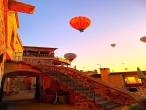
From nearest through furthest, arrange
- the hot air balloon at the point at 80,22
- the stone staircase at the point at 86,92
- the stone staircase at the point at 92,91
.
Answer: the stone staircase at the point at 86,92, the stone staircase at the point at 92,91, the hot air balloon at the point at 80,22

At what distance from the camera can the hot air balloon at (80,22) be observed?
Result: 1233cm

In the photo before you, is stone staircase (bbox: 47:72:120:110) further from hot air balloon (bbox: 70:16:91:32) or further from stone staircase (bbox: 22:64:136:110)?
hot air balloon (bbox: 70:16:91:32)

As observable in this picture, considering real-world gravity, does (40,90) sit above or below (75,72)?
below

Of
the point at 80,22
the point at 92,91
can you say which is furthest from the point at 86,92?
the point at 80,22

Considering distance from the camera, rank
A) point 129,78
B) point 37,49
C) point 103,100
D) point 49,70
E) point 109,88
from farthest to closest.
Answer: point 37,49 < point 129,78 < point 49,70 < point 109,88 < point 103,100

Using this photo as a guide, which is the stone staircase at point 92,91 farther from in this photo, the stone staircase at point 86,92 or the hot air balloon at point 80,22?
the hot air balloon at point 80,22

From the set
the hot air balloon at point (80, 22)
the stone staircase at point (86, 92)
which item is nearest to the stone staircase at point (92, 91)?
the stone staircase at point (86, 92)

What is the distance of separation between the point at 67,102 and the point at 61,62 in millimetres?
22769

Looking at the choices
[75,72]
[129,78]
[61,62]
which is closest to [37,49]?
[61,62]

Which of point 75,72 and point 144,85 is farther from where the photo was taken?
point 144,85

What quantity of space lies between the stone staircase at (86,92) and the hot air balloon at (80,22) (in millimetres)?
4000

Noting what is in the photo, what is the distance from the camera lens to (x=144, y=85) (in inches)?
830

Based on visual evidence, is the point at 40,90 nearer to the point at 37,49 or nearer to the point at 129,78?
the point at 129,78

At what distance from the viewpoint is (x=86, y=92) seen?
1256 cm
